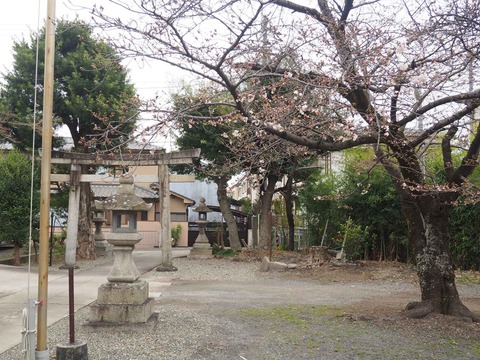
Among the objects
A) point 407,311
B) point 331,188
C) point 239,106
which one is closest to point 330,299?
point 407,311

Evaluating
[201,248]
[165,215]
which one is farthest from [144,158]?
[201,248]

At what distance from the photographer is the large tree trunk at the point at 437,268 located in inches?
268

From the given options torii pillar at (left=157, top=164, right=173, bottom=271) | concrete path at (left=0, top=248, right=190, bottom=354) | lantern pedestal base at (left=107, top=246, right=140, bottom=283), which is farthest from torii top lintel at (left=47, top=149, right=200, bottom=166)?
lantern pedestal base at (left=107, top=246, right=140, bottom=283)

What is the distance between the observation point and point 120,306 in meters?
6.24

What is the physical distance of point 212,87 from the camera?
7.40m

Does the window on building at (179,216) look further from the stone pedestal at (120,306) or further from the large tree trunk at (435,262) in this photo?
the large tree trunk at (435,262)

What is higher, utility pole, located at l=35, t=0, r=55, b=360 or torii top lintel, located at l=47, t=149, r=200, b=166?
torii top lintel, located at l=47, t=149, r=200, b=166

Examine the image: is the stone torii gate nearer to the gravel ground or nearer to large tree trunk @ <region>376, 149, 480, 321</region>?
the gravel ground

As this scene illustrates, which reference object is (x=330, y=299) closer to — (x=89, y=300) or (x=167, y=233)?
(x=89, y=300)

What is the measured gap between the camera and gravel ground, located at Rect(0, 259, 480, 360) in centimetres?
525

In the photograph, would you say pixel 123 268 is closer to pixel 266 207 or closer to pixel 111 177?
pixel 111 177

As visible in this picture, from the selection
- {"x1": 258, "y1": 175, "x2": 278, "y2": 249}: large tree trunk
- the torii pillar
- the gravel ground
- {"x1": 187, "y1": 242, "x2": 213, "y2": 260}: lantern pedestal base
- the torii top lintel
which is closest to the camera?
the gravel ground

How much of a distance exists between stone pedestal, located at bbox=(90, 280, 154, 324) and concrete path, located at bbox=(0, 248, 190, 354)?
0.97 metres

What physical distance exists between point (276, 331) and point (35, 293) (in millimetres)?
5638
